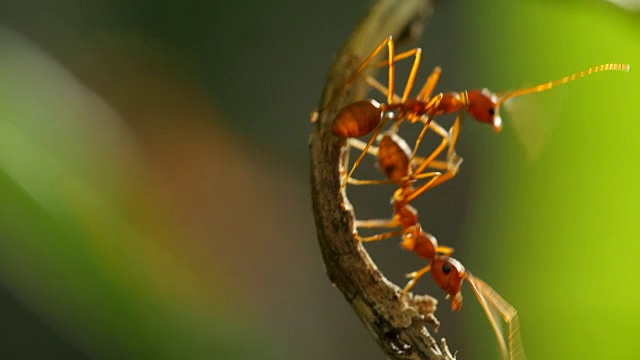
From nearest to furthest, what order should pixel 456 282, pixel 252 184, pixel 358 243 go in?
pixel 358 243 → pixel 456 282 → pixel 252 184

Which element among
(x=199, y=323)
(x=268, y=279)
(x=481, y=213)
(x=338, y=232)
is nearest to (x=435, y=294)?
(x=481, y=213)

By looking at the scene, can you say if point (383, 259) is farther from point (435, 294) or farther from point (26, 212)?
point (26, 212)

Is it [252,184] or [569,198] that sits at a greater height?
[252,184]

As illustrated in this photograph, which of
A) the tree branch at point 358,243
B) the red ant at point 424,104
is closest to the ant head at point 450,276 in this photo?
the red ant at point 424,104

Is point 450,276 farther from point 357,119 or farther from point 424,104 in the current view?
point 357,119

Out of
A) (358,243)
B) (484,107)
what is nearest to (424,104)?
(484,107)

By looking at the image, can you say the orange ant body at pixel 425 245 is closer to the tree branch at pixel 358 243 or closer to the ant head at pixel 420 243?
the ant head at pixel 420 243

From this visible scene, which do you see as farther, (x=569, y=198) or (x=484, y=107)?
(x=569, y=198)

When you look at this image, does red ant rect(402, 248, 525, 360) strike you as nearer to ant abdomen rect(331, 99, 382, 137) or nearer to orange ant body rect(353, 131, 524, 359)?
orange ant body rect(353, 131, 524, 359)
